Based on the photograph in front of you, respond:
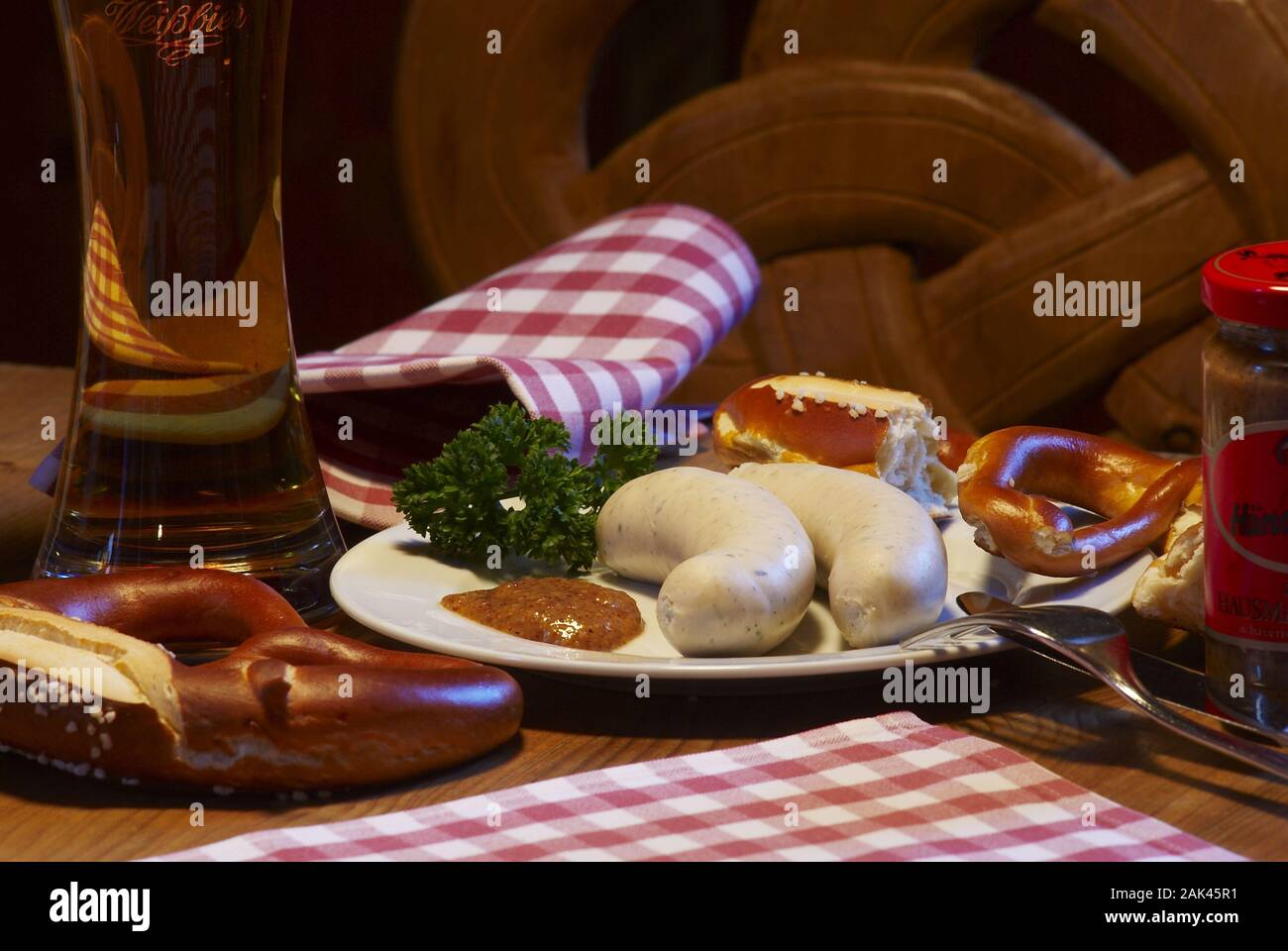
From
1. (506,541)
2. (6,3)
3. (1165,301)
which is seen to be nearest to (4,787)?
(506,541)

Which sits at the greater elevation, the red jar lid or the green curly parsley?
the red jar lid

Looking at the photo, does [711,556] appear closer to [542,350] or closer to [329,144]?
[542,350]

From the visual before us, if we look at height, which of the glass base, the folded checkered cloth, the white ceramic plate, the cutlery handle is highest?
the folded checkered cloth

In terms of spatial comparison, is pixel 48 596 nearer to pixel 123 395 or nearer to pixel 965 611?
pixel 123 395

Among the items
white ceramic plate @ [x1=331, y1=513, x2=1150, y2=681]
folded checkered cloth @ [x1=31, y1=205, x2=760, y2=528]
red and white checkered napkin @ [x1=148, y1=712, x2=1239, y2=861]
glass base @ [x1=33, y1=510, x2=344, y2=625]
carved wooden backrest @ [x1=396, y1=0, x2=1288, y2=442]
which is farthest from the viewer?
carved wooden backrest @ [x1=396, y1=0, x2=1288, y2=442]

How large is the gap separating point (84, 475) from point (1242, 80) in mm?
1420

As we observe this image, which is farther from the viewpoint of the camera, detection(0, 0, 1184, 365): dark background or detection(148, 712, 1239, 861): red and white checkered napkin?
detection(0, 0, 1184, 365): dark background

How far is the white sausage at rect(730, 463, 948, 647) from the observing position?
81cm

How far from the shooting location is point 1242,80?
175cm

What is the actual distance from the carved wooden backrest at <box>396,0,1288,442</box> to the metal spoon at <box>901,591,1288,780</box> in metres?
1.13

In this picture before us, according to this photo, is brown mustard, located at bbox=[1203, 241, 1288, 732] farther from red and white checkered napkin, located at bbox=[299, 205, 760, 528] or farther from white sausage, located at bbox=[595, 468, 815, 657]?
red and white checkered napkin, located at bbox=[299, 205, 760, 528]

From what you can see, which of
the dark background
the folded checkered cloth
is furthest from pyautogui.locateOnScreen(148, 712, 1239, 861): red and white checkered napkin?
the dark background

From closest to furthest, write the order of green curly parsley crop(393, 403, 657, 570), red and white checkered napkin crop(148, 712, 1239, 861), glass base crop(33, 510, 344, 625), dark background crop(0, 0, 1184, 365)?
red and white checkered napkin crop(148, 712, 1239, 861), glass base crop(33, 510, 344, 625), green curly parsley crop(393, 403, 657, 570), dark background crop(0, 0, 1184, 365)

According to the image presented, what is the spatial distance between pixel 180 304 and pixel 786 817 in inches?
17.4
